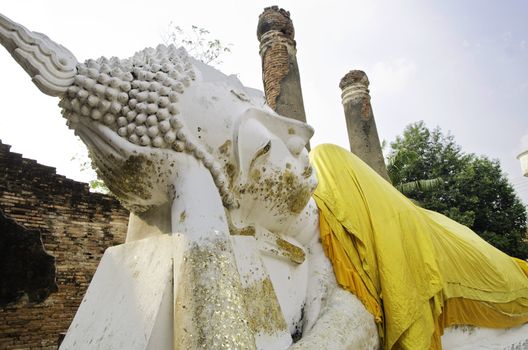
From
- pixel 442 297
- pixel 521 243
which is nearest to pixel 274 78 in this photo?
pixel 442 297

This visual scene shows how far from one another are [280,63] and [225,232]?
15.7 feet

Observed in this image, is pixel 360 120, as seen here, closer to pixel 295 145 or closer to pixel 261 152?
pixel 295 145

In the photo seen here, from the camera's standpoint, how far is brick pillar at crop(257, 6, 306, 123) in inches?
211

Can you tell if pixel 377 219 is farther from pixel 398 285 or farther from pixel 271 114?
pixel 271 114

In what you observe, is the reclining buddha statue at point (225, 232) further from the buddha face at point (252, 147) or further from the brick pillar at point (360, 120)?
the brick pillar at point (360, 120)

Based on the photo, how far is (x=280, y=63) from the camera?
5535 mm

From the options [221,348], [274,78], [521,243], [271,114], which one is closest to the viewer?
[221,348]

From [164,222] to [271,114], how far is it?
0.52 metres

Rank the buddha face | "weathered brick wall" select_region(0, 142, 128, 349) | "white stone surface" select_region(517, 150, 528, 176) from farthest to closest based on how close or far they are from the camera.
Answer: "white stone surface" select_region(517, 150, 528, 176) → "weathered brick wall" select_region(0, 142, 128, 349) → the buddha face

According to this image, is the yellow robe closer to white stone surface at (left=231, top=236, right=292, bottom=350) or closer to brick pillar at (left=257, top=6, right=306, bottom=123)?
white stone surface at (left=231, top=236, right=292, bottom=350)

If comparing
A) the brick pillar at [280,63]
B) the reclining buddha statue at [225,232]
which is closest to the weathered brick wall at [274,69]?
the brick pillar at [280,63]

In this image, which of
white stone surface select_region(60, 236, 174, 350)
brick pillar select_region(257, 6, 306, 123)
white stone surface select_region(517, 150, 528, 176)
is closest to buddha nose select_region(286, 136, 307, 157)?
white stone surface select_region(60, 236, 174, 350)

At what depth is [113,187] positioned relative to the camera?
1.24 m

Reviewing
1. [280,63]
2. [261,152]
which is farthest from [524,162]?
[261,152]
